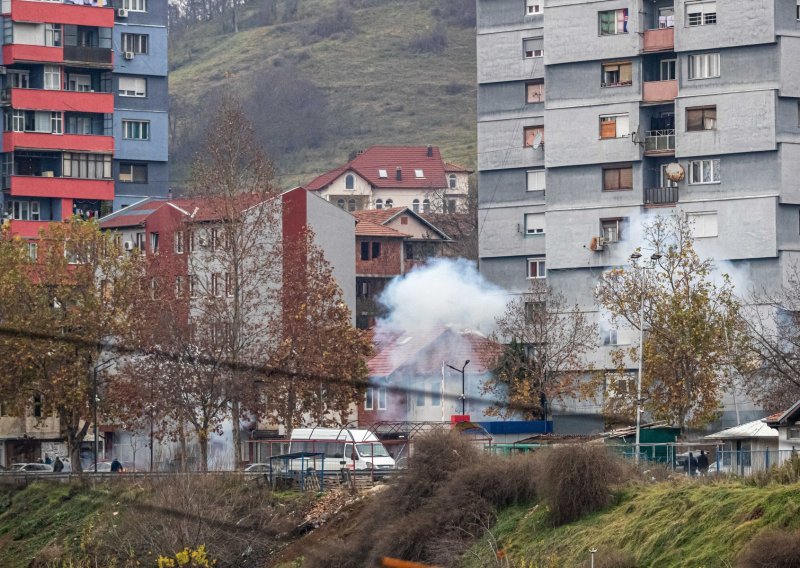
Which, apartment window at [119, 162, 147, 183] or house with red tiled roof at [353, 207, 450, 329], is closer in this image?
apartment window at [119, 162, 147, 183]

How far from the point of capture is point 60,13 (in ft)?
288

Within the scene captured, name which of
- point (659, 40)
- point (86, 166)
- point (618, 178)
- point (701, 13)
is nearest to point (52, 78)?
point (86, 166)

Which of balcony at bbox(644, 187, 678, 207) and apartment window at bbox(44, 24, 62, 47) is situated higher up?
apartment window at bbox(44, 24, 62, 47)

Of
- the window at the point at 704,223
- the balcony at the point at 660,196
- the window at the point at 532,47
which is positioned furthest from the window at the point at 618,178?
the window at the point at 532,47

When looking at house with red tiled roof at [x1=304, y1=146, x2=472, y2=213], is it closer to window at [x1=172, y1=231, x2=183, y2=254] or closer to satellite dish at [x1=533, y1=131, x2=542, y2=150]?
satellite dish at [x1=533, y1=131, x2=542, y2=150]

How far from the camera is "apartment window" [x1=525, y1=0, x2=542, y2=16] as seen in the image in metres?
73.6

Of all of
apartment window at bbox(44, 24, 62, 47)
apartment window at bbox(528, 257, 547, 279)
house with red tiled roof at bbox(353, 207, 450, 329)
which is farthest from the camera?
house with red tiled roof at bbox(353, 207, 450, 329)

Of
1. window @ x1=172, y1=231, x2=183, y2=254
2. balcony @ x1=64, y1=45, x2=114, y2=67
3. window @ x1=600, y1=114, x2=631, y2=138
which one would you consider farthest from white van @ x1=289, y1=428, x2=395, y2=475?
balcony @ x1=64, y1=45, x2=114, y2=67

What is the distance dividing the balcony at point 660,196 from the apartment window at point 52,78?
35.1 metres

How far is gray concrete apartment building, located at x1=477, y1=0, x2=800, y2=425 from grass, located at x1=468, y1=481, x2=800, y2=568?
28.2 meters

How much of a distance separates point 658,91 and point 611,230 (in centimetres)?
597

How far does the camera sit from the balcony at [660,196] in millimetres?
67125

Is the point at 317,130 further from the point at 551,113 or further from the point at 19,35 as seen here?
the point at 551,113

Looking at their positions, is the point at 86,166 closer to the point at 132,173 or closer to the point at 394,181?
the point at 132,173
